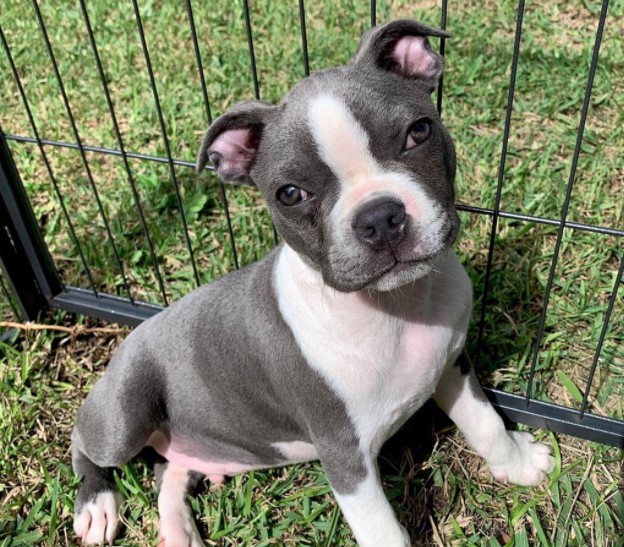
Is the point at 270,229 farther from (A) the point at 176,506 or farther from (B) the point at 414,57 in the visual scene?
(B) the point at 414,57

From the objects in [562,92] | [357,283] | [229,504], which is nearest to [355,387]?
[357,283]

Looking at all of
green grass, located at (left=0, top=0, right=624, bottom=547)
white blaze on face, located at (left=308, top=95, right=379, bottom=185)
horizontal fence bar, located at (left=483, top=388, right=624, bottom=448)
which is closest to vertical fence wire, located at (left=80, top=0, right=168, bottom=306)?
green grass, located at (left=0, top=0, right=624, bottom=547)

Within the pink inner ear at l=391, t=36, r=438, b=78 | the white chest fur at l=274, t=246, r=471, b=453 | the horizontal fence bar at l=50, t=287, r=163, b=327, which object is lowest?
the horizontal fence bar at l=50, t=287, r=163, b=327

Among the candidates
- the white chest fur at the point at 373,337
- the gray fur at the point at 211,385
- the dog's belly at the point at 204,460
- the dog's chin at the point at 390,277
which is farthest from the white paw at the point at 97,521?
the dog's chin at the point at 390,277

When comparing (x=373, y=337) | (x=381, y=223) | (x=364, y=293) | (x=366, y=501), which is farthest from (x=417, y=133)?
(x=366, y=501)

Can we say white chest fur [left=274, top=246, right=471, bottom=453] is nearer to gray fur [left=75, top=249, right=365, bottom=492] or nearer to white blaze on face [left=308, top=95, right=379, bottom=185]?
gray fur [left=75, top=249, right=365, bottom=492]

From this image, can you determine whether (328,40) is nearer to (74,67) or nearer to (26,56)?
(74,67)
